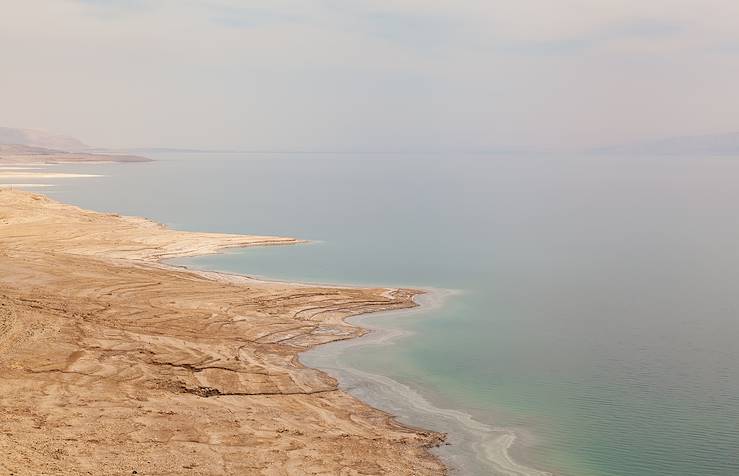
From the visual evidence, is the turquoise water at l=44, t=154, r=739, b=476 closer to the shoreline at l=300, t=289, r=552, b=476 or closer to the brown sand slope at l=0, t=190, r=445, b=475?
the shoreline at l=300, t=289, r=552, b=476

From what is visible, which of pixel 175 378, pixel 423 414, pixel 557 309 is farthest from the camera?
pixel 557 309

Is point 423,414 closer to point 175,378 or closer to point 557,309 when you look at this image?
point 175,378

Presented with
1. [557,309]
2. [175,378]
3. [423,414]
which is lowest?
[423,414]

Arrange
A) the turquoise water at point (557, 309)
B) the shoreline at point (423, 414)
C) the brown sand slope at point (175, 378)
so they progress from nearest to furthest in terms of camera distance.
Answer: the brown sand slope at point (175, 378) < the shoreline at point (423, 414) < the turquoise water at point (557, 309)

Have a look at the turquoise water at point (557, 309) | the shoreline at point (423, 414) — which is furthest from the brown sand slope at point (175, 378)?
the turquoise water at point (557, 309)

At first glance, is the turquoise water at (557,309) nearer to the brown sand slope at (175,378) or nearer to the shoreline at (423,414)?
the shoreline at (423,414)

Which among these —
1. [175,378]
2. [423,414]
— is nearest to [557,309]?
[423,414]

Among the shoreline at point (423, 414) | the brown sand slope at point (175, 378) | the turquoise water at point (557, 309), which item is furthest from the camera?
the turquoise water at point (557, 309)
